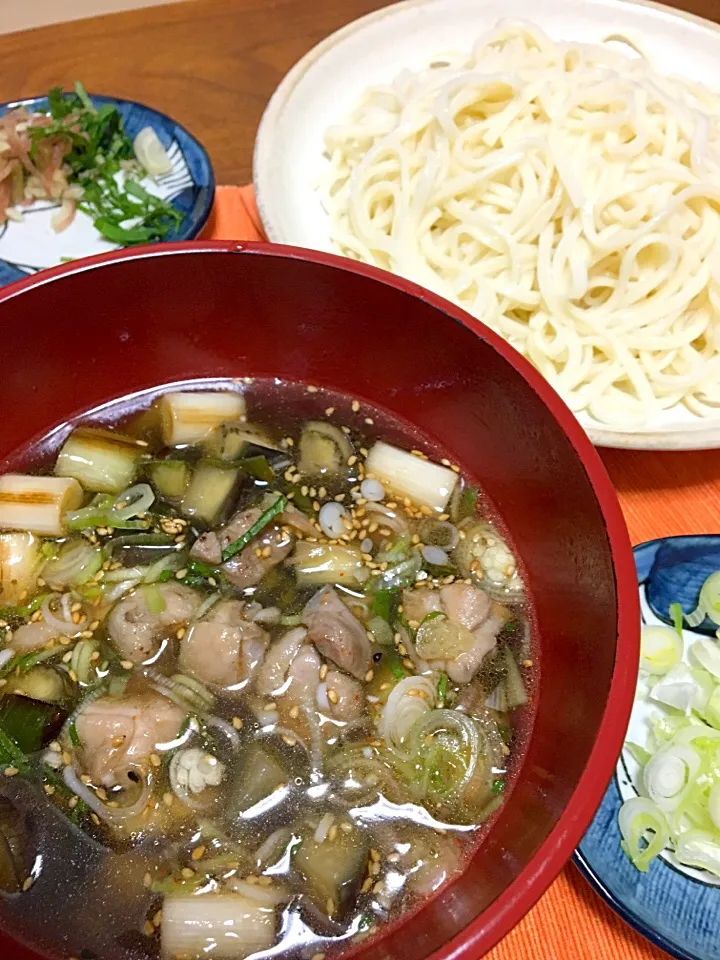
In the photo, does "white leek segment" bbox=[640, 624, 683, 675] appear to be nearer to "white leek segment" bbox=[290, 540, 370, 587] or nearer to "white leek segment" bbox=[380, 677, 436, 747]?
"white leek segment" bbox=[380, 677, 436, 747]

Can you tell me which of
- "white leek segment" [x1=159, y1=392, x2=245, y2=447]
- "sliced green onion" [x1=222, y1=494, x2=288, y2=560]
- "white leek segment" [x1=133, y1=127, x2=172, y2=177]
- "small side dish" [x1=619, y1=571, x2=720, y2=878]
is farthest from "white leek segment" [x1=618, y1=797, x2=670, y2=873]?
"white leek segment" [x1=133, y1=127, x2=172, y2=177]

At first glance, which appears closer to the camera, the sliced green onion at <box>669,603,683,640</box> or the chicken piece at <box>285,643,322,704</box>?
the chicken piece at <box>285,643,322,704</box>

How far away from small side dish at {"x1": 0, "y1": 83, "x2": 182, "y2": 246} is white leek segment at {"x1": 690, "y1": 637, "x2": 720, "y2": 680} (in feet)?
6.40

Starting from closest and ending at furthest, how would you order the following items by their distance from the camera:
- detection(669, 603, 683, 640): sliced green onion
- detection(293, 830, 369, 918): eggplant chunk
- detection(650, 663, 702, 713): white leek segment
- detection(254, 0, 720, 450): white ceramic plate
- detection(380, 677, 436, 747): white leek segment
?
detection(293, 830, 369, 918): eggplant chunk < detection(380, 677, 436, 747): white leek segment < detection(650, 663, 702, 713): white leek segment < detection(669, 603, 683, 640): sliced green onion < detection(254, 0, 720, 450): white ceramic plate

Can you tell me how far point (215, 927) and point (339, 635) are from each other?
1.69 ft

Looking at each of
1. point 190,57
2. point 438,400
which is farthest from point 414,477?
point 190,57

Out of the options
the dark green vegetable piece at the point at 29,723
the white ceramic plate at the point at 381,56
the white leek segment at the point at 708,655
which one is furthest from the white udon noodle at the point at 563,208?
the dark green vegetable piece at the point at 29,723

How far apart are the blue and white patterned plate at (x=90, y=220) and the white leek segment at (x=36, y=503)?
1.03 metres

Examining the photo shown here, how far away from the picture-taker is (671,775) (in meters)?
1.50

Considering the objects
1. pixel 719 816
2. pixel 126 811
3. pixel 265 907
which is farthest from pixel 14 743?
pixel 719 816

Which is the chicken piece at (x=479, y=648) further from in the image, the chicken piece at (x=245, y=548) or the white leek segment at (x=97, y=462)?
the white leek segment at (x=97, y=462)

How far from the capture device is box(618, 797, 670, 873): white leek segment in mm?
1431

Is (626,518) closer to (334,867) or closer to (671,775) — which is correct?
(671,775)

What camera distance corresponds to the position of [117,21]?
10.5ft
